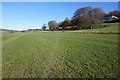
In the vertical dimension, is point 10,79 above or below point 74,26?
below

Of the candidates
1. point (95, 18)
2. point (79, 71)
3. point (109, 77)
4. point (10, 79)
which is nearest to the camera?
point (109, 77)

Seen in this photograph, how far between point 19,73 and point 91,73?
171 inches

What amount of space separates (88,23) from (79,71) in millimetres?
100099

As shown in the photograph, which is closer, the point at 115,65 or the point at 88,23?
the point at 115,65

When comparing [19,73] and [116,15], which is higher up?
[116,15]

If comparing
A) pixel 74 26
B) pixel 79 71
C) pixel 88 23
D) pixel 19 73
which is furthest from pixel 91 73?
pixel 74 26

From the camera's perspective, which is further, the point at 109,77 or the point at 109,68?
the point at 109,68

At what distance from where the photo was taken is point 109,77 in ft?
26.4

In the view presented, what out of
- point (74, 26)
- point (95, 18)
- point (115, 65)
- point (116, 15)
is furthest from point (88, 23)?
point (115, 65)

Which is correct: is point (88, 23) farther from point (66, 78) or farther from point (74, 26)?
point (66, 78)

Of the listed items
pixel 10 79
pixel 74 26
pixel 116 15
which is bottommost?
pixel 10 79

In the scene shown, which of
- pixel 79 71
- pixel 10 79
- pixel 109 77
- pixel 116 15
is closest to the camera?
pixel 109 77

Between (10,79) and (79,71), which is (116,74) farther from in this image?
(10,79)

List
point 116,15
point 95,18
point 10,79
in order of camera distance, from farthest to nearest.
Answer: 1. point 116,15
2. point 95,18
3. point 10,79
